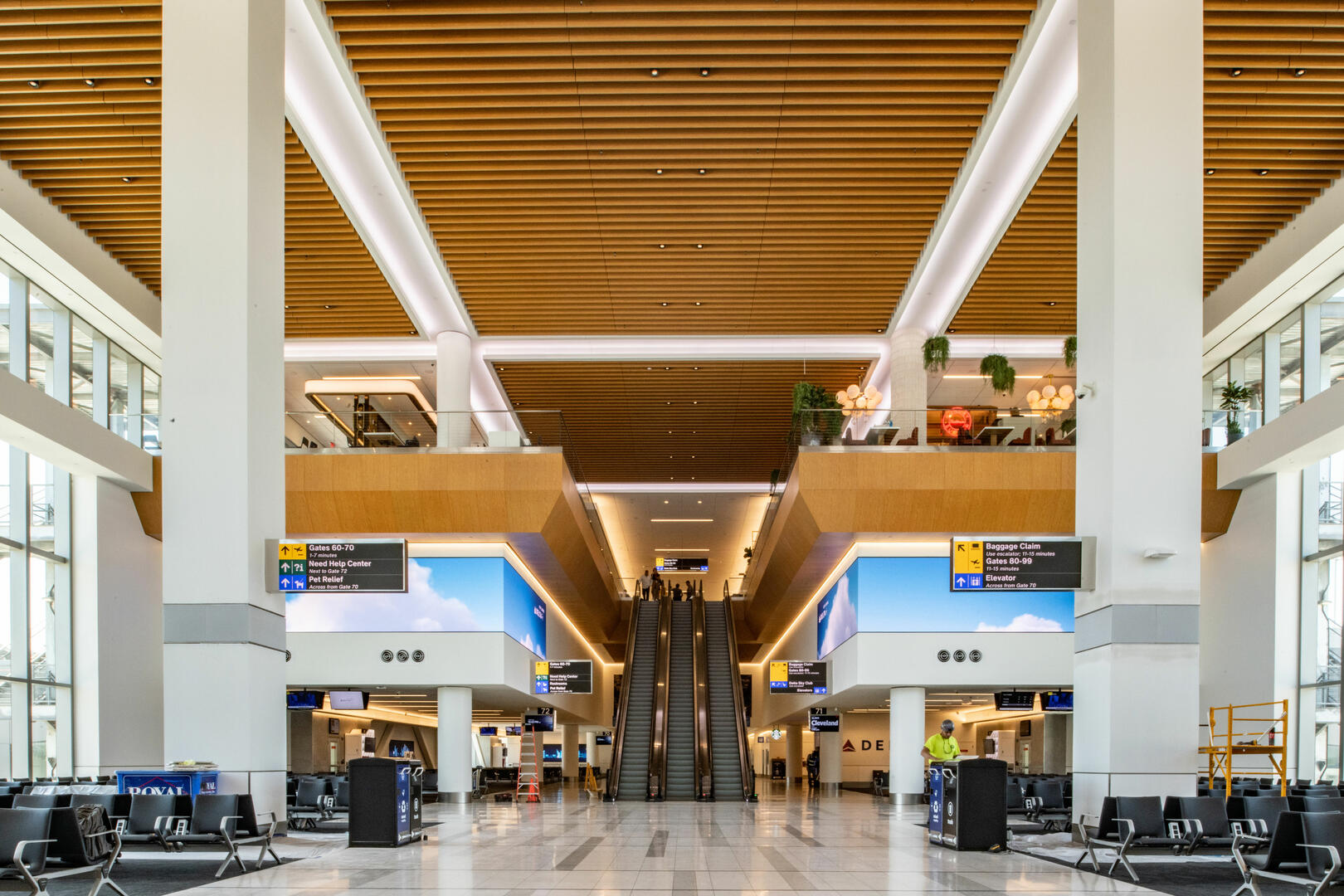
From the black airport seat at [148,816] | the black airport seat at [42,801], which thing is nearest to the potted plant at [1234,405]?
the black airport seat at [148,816]

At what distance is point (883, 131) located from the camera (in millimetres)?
15125

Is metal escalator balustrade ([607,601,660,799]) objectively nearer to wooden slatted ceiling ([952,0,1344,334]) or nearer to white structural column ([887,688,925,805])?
white structural column ([887,688,925,805])

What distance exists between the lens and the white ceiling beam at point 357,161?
13203mm

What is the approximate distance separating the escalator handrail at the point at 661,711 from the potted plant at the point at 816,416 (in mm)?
7328

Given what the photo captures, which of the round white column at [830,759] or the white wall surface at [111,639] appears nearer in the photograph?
the white wall surface at [111,639]

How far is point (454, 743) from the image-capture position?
20.7 m

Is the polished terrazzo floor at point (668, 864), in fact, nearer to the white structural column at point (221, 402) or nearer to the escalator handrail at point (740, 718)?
the white structural column at point (221, 402)

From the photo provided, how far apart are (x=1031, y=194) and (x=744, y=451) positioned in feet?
53.6

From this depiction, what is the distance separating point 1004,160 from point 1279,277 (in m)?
5.12

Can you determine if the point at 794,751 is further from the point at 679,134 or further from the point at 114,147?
the point at 114,147

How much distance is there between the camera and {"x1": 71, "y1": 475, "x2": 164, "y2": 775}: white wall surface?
1880 centimetres

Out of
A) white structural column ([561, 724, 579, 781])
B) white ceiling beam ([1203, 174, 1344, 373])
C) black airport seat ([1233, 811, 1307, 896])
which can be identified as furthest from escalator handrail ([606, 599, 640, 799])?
black airport seat ([1233, 811, 1307, 896])

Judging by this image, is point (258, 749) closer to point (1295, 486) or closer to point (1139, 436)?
point (1139, 436)

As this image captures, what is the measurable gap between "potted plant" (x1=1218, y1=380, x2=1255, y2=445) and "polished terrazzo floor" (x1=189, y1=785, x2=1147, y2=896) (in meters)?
8.62
